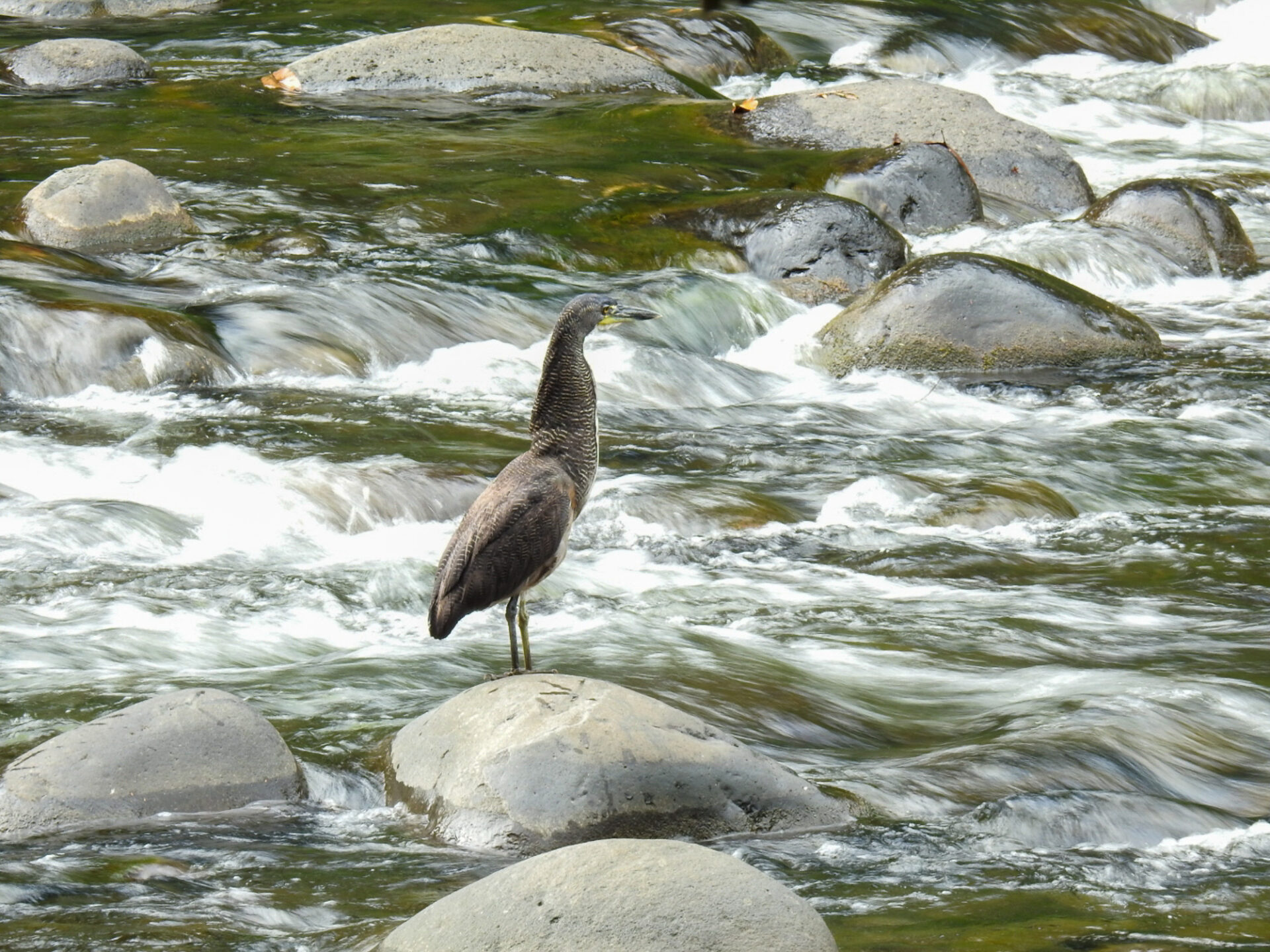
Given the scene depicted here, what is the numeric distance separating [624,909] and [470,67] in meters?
16.4

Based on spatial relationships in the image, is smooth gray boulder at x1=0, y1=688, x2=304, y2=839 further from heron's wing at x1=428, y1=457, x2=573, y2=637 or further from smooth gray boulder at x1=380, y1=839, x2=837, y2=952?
smooth gray boulder at x1=380, y1=839, x2=837, y2=952

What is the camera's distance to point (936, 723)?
6.32 metres

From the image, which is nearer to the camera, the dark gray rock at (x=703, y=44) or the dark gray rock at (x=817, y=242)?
the dark gray rock at (x=817, y=242)

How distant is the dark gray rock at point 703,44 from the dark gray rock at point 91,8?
6.74 m

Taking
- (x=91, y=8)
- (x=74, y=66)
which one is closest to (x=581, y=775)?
(x=74, y=66)

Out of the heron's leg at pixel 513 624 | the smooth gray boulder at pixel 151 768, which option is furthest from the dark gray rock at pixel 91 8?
the smooth gray boulder at pixel 151 768

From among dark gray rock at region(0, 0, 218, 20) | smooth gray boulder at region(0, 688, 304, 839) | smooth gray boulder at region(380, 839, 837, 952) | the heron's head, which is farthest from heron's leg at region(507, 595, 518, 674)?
dark gray rock at region(0, 0, 218, 20)

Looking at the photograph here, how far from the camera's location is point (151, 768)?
4.99 metres

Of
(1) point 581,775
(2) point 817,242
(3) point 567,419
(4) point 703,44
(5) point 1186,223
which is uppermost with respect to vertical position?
(4) point 703,44

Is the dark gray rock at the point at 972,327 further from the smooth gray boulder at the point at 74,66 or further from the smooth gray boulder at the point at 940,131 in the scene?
the smooth gray boulder at the point at 74,66

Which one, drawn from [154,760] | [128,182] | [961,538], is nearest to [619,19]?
[128,182]

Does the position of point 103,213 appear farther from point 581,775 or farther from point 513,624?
point 581,775

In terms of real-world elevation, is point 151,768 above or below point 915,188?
below

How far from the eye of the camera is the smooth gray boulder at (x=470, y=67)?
61.2 ft
